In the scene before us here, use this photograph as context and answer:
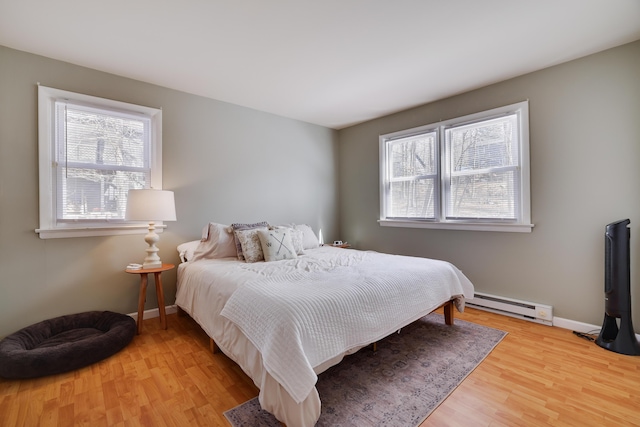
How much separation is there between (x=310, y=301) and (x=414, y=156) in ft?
9.50

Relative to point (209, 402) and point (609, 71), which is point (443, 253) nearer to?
point (609, 71)

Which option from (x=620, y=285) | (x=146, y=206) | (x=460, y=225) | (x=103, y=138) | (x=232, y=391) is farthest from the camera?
(x=460, y=225)

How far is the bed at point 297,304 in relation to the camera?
4.45ft

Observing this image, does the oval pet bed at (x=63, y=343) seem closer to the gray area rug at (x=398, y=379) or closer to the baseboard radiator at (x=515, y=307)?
the gray area rug at (x=398, y=379)

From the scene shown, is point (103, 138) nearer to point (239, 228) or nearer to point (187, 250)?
point (187, 250)

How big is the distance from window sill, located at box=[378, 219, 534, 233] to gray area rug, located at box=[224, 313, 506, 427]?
41.2 inches

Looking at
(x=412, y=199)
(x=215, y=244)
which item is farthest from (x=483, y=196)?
(x=215, y=244)

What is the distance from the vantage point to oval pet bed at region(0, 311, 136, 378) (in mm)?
1796

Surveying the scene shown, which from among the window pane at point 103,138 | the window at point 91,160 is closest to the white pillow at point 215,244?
the window at point 91,160

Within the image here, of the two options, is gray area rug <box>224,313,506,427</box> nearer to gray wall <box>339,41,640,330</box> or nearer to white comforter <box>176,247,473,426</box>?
white comforter <box>176,247,473,426</box>

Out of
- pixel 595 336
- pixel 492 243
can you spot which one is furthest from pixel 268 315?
pixel 595 336

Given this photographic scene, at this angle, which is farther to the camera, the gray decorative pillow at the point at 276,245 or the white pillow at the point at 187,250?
the white pillow at the point at 187,250

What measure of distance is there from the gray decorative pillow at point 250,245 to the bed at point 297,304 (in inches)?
0.5

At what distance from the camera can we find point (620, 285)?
2.13 meters
